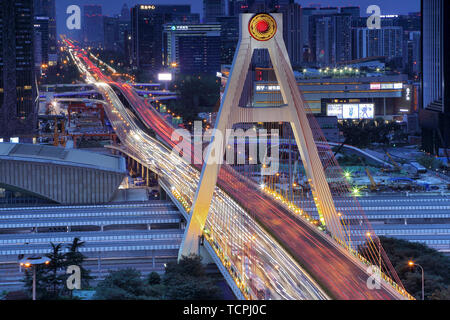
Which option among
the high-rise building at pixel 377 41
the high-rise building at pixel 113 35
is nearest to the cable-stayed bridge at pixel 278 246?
the high-rise building at pixel 377 41

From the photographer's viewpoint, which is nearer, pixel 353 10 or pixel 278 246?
pixel 278 246

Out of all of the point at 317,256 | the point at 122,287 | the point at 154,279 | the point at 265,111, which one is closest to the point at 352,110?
the point at 265,111

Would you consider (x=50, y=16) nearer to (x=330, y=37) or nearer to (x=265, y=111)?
(x=330, y=37)

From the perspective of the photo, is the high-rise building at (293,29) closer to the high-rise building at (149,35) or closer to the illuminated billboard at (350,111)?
the high-rise building at (149,35)

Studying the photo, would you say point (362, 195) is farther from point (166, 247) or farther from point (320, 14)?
point (320, 14)

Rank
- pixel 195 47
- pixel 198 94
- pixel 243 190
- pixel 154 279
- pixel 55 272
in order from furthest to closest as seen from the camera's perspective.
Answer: pixel 195 47 < pixel 198 94 < pixel 243 190 < pixel 154 279 < pixel 55 272

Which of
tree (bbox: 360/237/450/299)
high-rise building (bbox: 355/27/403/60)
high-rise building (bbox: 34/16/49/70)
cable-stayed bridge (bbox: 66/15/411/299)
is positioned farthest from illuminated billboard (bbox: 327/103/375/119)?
high-rise building (bbox: 34/16/49/70)
